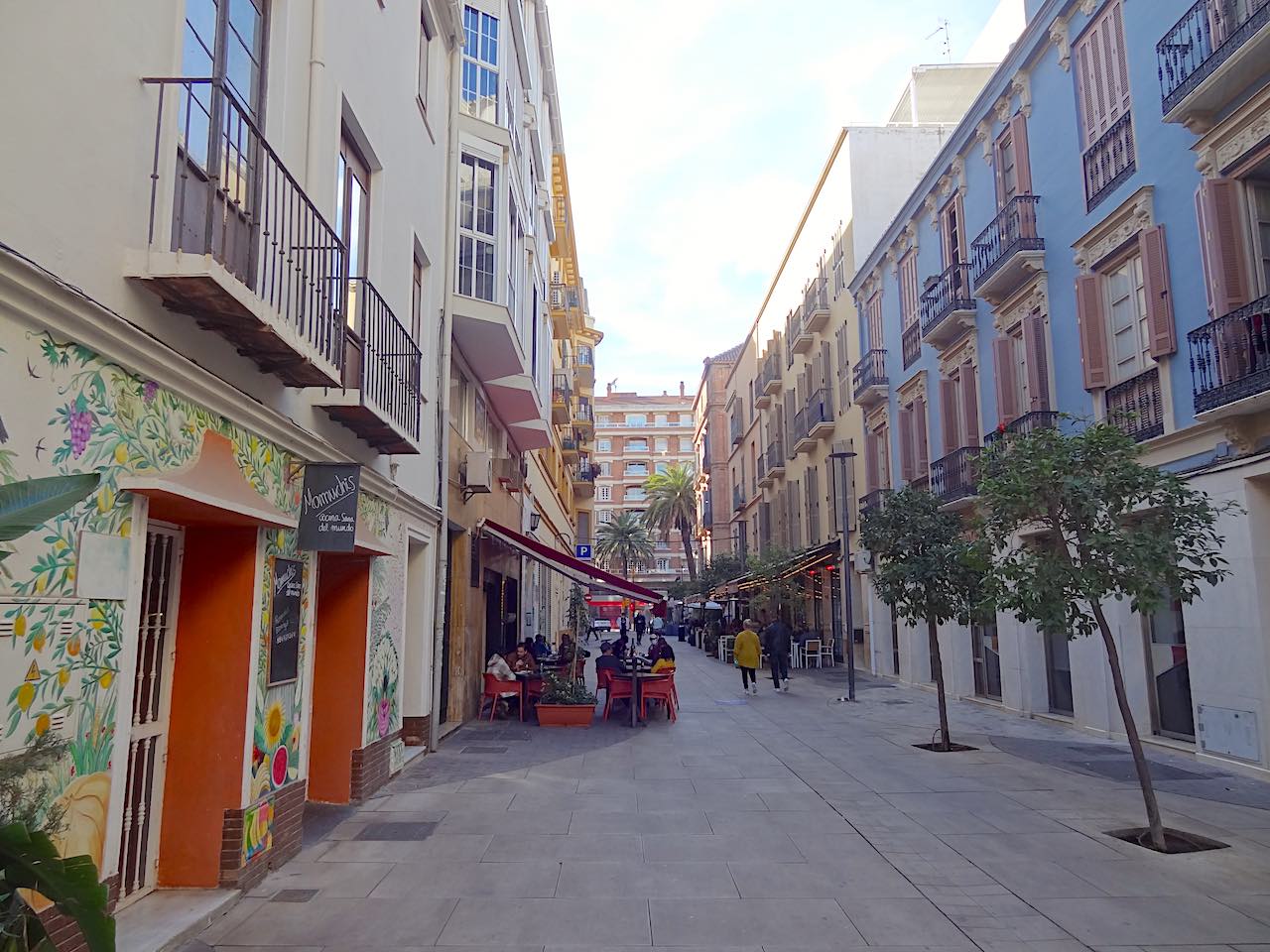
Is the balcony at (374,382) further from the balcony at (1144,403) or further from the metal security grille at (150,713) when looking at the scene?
the balcony at (1144,403)

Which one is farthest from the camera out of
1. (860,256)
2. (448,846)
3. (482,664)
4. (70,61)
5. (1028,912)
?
(860,256)

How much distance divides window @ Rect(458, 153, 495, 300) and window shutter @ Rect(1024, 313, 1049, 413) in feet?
29.8

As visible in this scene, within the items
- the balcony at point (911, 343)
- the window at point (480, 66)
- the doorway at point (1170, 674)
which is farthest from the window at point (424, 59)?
the balcony at point (911, 343)

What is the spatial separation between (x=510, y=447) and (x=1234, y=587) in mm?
15573

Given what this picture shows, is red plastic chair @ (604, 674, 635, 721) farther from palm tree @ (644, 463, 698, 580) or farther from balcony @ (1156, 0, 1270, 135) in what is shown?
palm tree @ (644, 463, 698, 580)

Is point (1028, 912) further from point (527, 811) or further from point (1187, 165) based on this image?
point (1187, 165)

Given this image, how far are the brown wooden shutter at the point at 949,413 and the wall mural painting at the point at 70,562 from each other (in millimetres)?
17079

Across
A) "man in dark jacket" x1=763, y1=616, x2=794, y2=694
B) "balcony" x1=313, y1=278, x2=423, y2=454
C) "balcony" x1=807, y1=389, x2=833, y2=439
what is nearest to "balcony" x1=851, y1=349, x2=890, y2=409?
"balcony" x1=807, y1=389, x2=833, y2=439

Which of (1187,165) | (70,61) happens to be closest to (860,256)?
(1187,165)

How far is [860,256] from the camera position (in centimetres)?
2691

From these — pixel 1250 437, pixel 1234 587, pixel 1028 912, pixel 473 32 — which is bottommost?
pixel 1028 912

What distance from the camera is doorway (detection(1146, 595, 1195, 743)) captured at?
12.0 meters

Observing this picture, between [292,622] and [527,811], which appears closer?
[292,622]

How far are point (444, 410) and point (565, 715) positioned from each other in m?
5.33
